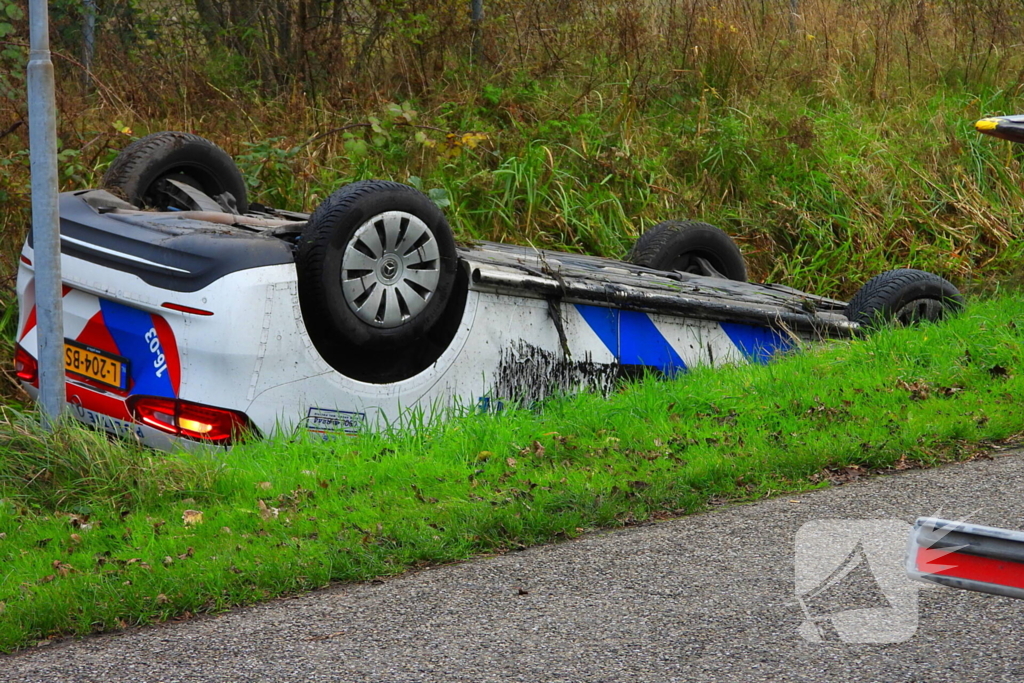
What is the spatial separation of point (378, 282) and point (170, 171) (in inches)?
82.2

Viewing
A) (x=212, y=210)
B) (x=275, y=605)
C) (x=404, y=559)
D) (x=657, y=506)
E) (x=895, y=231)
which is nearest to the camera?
(x=275, y=605)

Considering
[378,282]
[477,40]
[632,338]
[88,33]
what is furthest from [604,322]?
[88,33]

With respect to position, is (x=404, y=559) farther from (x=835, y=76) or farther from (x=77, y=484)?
(x=835, y=76)

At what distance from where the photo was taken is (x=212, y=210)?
20.0 feet

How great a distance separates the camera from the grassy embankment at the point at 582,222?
4.00 metres

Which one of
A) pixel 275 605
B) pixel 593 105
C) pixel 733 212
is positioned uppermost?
pixel 593 105

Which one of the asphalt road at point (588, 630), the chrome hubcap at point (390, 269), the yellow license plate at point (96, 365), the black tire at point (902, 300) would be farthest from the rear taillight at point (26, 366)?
the black tire at point (902, 300)

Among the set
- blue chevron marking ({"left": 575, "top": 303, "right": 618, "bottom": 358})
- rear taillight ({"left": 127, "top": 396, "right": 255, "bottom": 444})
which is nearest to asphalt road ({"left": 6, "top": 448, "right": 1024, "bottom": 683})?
rear taillight ({"left": 127, "top": 396, "right": 255, "bottom": 444})

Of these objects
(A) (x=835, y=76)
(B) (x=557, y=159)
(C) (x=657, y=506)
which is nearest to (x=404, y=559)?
(C) (x=657, y=506)

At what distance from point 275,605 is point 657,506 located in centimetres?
152

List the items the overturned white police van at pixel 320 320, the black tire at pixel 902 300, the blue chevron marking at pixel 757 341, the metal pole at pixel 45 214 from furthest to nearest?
the black tire at pixel 902 300 → the blue chevron marking at pixel 757 341 → the overturned white police van at pixel 320 320 → the metal pole at pixel 45 214

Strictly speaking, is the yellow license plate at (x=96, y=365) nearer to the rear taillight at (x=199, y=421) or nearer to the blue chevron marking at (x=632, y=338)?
the rear taillight at (x=199, y=421)

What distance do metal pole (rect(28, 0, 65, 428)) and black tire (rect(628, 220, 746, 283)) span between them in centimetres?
412

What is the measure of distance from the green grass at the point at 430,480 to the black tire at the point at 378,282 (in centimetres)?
39
